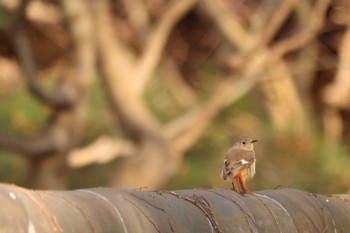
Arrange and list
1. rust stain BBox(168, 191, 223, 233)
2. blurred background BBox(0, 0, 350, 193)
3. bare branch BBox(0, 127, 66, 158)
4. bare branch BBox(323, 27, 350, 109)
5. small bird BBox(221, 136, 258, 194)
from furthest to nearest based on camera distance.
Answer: bare branch BBox(323, 27, 350, 109) < blurred background BBox(0, 0, 350, 193) < bare branch BBox(0, 127, 66, 158) < small bird BBox(221, 136, 258, 194) < rust stain BBox(168, 191, 223, 233)

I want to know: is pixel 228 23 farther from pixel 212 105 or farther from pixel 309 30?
pixel 212 105

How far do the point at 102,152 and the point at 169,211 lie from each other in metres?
8.73

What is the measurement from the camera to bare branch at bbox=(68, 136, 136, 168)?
13.4 m

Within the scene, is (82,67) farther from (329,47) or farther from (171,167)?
(329,47)

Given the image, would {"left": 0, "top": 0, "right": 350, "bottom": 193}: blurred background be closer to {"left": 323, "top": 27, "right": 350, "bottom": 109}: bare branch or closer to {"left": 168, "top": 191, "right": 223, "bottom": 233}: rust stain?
{"left": 323, "top": 27, "right": 350, "bottom": 109}: bare branch

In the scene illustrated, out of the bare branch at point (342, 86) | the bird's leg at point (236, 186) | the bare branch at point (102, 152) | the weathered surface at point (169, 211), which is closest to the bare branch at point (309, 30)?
the bare branch at point (342, 86)

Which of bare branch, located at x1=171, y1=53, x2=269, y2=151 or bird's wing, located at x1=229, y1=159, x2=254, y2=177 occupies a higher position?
bird's wing, located at x1=229, y1=159, x2=254, y2=177

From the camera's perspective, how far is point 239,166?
6.10 metres

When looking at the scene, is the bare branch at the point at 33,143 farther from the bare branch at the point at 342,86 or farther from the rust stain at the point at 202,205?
the rust stain at the point at 202,205

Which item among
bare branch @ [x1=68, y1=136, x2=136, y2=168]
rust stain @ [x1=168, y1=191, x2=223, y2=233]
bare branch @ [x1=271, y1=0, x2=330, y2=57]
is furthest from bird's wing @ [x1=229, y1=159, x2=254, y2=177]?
bare branch @ [x1=271, y1=0, x2=330, y2=57]

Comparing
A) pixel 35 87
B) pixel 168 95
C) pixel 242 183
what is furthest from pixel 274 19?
pixel 242 183

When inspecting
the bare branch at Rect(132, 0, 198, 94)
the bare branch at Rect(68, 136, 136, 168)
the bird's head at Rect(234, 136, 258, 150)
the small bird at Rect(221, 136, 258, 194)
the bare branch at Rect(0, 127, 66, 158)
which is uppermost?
the bare branch at Rect(132, 0, 198, 94)

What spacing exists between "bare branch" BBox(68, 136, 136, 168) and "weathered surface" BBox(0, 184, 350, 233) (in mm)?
7150

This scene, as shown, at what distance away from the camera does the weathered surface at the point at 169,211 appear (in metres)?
4.09
